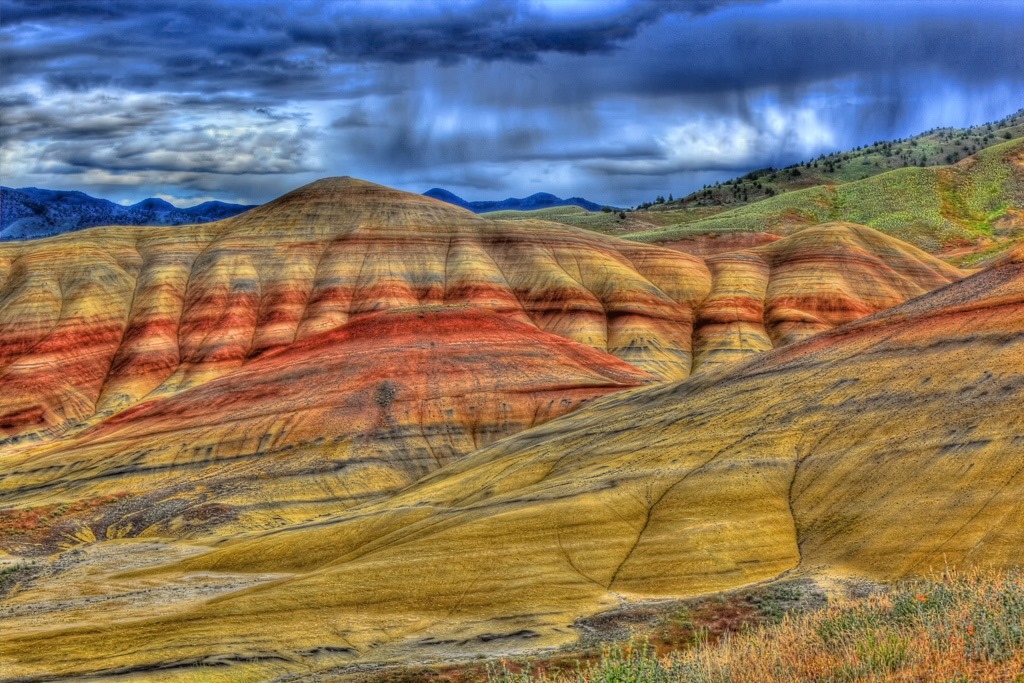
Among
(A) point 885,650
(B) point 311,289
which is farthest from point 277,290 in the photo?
(A) point 885,650

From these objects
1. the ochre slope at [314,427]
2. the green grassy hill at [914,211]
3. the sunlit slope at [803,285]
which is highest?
the green grassy hill at [914,211]

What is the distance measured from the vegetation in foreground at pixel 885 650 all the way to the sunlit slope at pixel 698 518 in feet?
41.6

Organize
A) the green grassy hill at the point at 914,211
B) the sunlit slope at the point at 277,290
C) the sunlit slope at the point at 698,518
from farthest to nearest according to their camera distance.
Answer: the green grassy hill at the point at 914,211 → the sunlit slope at the point at 277,290 → the sunlit slope at the point at 698,518

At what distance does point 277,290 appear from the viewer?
390ft

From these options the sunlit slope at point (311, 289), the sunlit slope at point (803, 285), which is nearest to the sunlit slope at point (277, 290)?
the sunlit slope at point (311, 289)

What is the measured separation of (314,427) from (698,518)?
138 ft

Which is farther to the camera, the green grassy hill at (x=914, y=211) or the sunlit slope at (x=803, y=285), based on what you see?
the green grassy hill at (x=914, y=211)

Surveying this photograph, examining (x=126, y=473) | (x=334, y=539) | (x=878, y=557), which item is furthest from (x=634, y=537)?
(x=126, y=473)

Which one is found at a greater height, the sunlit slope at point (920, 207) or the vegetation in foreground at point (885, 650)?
the sunlit slope at point (920, 207)

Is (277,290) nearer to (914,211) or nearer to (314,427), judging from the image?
(314,427)

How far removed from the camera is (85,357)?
4350 inches

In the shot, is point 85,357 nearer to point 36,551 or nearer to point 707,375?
point 36,551

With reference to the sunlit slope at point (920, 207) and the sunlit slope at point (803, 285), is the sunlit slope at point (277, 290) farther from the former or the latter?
the sunlit slope at point (920, 207)

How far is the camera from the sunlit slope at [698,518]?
111 feet
